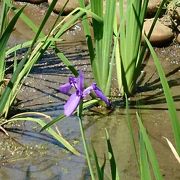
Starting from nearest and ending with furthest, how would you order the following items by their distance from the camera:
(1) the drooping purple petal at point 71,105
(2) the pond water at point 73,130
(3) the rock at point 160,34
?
(1) the drooping purple petal at point 71,105 < (2) the pond water at point 73,130 < (3) the rock at point 160,34

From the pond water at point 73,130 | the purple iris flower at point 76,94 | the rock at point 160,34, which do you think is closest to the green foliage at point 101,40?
the pond water at point 73,130

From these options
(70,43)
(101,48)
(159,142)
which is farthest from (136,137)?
(70,43)

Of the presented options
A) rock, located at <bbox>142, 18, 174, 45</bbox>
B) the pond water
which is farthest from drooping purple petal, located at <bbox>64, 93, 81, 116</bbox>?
rock, located at <bbox>142, 18, 174, 45</bbox>

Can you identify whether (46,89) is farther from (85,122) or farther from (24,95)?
(85,122)

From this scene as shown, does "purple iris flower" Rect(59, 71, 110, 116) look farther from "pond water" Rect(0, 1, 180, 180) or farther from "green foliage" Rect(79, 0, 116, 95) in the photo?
"green foliage" Rect(79, 0, 116, 95)

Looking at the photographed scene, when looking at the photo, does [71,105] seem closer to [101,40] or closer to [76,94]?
[76,94]

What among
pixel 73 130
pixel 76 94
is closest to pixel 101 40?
pixel 73 130

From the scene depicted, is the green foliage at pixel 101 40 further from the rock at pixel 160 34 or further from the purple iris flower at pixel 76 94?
the purple iris flower at pixel 76 94
